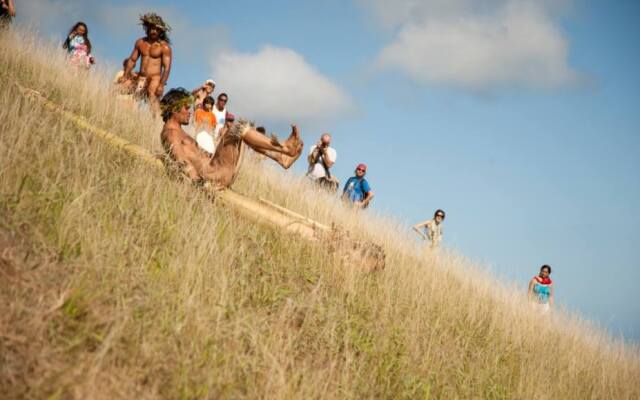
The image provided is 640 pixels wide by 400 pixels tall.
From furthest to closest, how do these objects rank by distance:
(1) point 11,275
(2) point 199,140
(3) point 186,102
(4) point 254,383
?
(2) point 199,140
(3) point 186,102
(4) point 254,383
(1) point 11,275

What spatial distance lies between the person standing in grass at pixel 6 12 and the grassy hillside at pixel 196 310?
13.0ft

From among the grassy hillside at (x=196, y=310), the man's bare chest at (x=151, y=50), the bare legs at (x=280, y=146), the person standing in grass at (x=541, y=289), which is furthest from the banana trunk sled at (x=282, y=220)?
the person standing in grass at (x=541, y=289)

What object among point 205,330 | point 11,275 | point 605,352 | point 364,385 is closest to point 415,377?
point 364,385

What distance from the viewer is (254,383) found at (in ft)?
8.67

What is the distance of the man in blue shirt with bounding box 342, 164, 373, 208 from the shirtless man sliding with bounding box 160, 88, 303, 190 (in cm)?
494

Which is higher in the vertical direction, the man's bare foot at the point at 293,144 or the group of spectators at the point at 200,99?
the group of spectators at the point at 200,99

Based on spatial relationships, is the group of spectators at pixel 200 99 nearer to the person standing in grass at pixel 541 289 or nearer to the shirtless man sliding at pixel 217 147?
the person standing in grass at pixel 541 289

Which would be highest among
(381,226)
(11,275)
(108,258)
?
(381,226)

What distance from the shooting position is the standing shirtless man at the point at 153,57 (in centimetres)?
923

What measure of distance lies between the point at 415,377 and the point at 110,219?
2.46 metres

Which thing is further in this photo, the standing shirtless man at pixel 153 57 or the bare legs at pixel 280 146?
the standing shirtless man at pixel 153 57

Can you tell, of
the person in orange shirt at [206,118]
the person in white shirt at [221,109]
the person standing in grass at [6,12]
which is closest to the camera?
the person standing in grass at [6,12]

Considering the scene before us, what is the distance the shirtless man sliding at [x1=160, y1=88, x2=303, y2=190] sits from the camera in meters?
4.85

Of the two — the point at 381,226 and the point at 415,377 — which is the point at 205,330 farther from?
the point at 381,226
